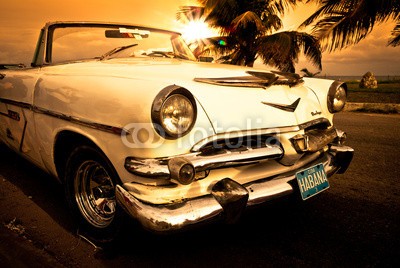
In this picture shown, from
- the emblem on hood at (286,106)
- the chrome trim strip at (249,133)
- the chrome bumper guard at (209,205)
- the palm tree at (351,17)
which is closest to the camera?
the chrome bumper guard at (209,205)

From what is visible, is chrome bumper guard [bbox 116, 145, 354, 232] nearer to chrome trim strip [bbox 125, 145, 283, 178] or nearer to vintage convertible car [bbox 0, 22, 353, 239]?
vintage convertible car [bbox 0, 22, 353, 239]

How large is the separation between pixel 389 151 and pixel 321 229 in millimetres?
2571

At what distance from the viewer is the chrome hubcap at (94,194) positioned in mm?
1939

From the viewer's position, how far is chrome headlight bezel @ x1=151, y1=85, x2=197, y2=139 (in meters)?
1.47

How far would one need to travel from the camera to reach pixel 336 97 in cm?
247

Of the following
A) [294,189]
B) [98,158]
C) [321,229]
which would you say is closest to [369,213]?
[321,229]

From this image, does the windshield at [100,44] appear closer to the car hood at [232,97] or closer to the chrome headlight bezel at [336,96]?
the car hood at [232,97]

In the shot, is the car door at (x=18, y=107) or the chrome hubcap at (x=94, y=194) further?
the car door at (x=18, y=107)

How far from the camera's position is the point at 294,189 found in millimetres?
1869

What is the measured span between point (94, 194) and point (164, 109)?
933 millimetres

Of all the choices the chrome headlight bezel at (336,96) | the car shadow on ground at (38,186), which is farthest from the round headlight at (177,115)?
the chrome headlight bezel at (336,96)

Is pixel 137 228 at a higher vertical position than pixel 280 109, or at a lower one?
lower

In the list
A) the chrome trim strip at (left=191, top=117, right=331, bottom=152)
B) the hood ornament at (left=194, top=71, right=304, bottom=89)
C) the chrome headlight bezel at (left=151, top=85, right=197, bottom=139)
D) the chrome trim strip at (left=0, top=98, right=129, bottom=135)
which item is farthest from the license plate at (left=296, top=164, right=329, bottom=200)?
the chrome trim strip at (left=0, top=98, right=129, bottom=135)

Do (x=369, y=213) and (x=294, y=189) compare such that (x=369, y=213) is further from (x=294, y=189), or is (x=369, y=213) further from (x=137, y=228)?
(x=137, y=228)
